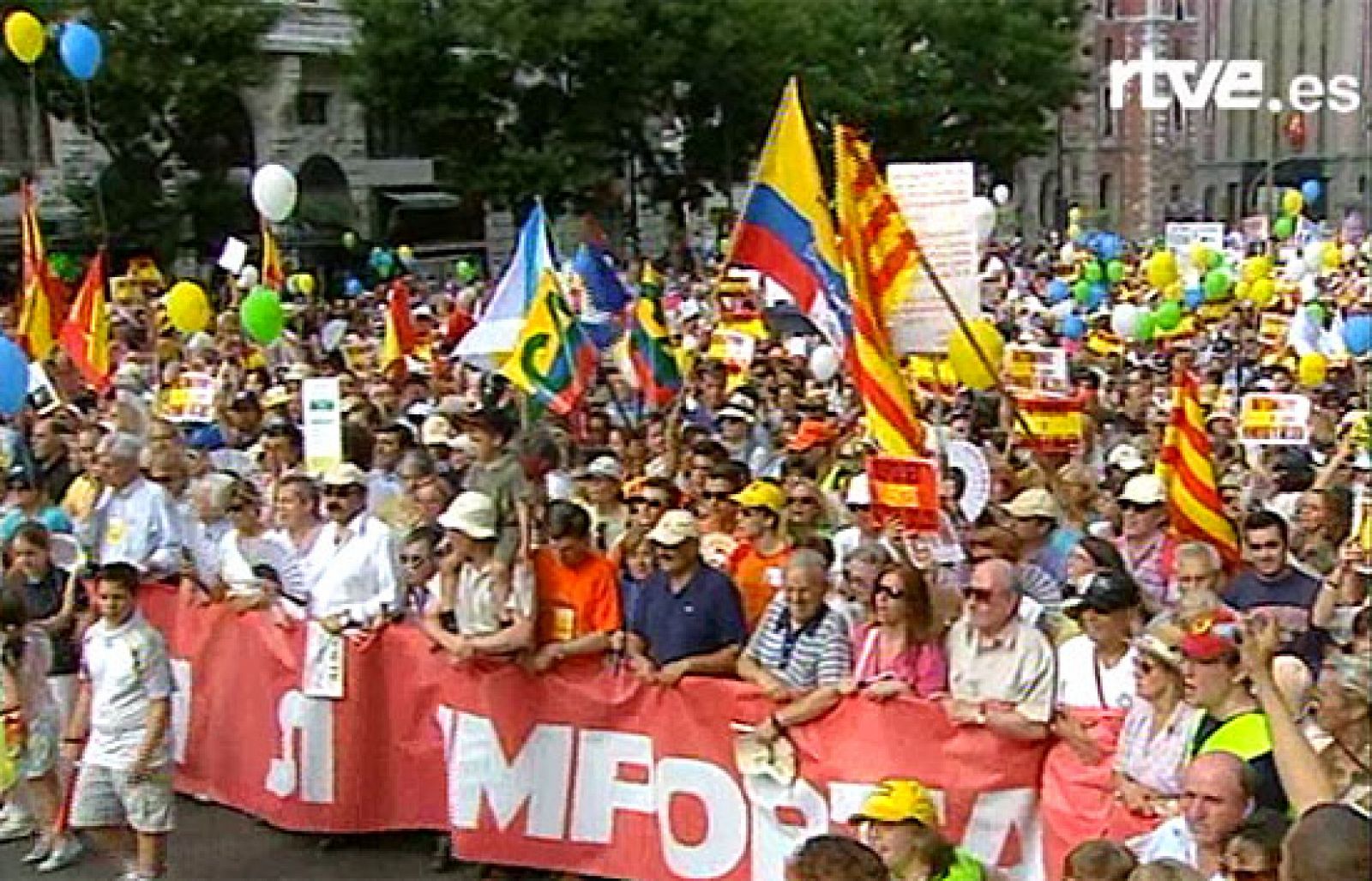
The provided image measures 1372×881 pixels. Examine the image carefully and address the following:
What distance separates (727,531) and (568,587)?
3.86ft

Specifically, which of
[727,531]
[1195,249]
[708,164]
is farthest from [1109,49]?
[727,531]

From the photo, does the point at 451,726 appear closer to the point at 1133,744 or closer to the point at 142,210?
the point at 1133,744

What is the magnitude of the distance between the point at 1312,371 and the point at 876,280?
23.4 ft

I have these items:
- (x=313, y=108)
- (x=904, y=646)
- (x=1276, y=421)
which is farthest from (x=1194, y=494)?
(x=313, y=108)

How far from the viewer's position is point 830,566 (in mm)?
7289

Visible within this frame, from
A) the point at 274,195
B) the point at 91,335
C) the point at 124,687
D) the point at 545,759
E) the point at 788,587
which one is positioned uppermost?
the point at 274,195

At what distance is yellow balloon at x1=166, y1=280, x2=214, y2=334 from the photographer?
1608 centimetres

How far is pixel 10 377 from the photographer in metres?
10.1

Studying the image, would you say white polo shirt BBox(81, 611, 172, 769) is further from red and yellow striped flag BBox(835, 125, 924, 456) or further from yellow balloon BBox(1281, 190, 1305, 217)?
yellow balloon BBox(1281, 190, 1305, 217)

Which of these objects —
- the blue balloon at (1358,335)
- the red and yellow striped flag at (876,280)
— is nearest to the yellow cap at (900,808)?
the red and yellow striped flag at (876,280)

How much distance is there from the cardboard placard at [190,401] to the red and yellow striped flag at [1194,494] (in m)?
5.65

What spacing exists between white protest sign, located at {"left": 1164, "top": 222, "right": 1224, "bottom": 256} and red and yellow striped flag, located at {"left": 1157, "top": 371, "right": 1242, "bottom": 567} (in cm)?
1605

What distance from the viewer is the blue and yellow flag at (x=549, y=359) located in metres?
10.9

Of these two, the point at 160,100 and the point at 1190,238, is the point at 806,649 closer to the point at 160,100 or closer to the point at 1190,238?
the point at 1190,238
